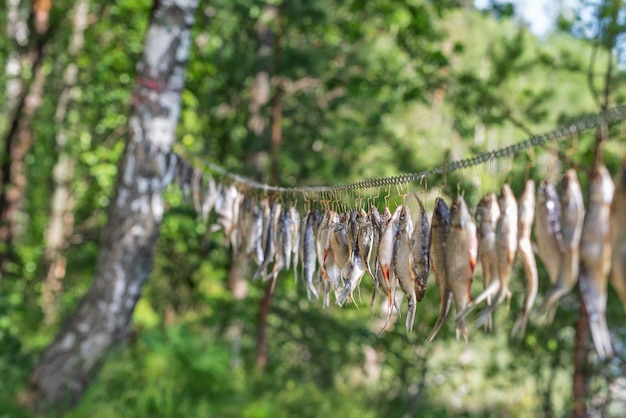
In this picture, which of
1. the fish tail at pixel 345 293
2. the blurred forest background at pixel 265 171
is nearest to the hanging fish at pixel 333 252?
the fish tail at pixel 345 293

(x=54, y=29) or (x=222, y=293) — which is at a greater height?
(x=54, y=29)

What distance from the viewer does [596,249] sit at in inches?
50.1

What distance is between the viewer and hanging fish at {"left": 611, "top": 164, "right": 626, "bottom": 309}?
119 centimetres

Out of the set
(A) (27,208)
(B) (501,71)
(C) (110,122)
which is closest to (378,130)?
(B) (501,71)

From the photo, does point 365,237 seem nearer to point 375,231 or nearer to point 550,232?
point 375,231

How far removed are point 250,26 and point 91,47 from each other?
9.51 ft

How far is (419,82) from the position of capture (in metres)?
8.02

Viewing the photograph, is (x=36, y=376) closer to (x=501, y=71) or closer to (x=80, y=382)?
(x=80, y=382)

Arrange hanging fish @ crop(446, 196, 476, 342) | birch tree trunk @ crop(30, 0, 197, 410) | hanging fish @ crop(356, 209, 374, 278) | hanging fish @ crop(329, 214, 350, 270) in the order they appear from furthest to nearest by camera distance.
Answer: birch tree trunk @ crop(30, 0, 197, 410) → hanging fish @ crop(329, 214, 350, 270) → hanging fish @ crop(356, 209, 374, 278) → hanging fish @ crop(446, 196, 476, 342)

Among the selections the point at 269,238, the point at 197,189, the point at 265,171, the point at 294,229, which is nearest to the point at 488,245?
the point at 294,229

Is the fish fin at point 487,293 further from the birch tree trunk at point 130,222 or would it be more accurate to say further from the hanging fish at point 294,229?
the birch tree trunk at point 130,222

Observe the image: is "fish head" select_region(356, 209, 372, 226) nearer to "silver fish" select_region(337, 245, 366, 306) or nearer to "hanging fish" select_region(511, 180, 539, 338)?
"silver fish" select_region(337, 245, 366, 306)

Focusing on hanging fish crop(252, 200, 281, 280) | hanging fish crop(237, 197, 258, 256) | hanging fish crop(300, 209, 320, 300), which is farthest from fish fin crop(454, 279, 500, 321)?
hanging fish crop(237, 197, 258, 256)

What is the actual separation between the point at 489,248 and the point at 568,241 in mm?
233
